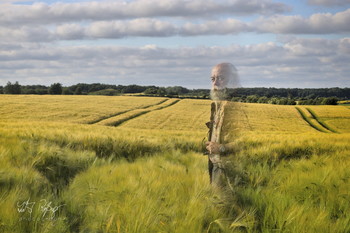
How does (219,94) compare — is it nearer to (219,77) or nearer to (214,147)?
(219,77)

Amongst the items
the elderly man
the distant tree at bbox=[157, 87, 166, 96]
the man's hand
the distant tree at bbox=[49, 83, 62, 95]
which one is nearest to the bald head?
the elderly man

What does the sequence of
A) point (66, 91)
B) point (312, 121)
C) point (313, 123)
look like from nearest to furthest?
point (313, 123) < point (312, 121) < point (66, 91)

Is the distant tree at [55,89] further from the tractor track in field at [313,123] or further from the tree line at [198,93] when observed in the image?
the tractor track in field at [313,123]

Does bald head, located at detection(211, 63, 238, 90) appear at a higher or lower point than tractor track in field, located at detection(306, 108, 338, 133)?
higher

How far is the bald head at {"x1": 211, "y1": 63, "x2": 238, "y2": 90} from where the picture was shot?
12.1ft

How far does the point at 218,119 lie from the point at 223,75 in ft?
1.85

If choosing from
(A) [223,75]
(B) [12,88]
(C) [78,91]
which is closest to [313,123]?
(A) [223,75]

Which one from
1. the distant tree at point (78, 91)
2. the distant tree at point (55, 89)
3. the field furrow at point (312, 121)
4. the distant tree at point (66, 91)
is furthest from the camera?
the distant tree at point (78, 91)

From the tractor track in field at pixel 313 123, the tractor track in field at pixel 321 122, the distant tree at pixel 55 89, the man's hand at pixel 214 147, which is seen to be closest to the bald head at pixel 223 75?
the man's hand at pixel 214 147

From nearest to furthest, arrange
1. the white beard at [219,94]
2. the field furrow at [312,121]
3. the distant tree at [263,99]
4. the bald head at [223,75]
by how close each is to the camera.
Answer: the bald head at [223,75] → the white beard at [219,94] → the field furrow at [312,121] → the distant tree at [263,99]

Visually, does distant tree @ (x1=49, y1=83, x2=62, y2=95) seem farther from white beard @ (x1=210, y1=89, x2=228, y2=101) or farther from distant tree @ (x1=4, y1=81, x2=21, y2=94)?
white beard @ (x1=210, y1=89, x2=228, y2=101)

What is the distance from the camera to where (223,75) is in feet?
12.2

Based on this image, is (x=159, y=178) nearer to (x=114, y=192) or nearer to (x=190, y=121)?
(x=114, y=192)

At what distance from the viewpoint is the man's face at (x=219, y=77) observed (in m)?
3.71
